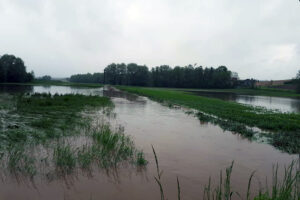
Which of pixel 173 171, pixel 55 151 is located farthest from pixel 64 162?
pixel 173 171

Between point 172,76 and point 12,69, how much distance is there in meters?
82.1

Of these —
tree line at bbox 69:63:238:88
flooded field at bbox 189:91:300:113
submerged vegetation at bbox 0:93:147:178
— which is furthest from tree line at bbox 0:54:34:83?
submerged vegetation at bbox 0:93:147:178

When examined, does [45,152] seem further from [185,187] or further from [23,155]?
[185,187]

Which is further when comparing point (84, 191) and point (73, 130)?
point (73, 130)

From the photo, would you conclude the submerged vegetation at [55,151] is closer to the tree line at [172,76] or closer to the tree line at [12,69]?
the tree line at [12,69]

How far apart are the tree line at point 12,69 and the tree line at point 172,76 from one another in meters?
50.3

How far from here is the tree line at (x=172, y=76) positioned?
104 m

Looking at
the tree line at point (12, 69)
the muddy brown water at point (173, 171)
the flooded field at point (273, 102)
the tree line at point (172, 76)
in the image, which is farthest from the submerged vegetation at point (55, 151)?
the tree line at point (172, 76)

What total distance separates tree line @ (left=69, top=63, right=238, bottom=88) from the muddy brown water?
10004 centimetres

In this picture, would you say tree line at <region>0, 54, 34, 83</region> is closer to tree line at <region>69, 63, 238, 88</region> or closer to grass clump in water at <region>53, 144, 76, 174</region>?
tree line at <region>69, 63, 238, 88</region>

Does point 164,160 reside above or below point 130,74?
below

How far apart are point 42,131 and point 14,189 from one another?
4.42 meters

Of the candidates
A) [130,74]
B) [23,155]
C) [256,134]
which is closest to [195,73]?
[130,74]

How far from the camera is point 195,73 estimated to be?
109750 mm
